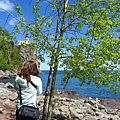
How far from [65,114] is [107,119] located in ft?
11.4

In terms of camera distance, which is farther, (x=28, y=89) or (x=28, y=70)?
(x=28, y=89)

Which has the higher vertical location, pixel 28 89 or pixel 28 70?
pixel 28 70

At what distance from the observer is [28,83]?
664cm

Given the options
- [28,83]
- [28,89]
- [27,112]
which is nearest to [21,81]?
[28,83]

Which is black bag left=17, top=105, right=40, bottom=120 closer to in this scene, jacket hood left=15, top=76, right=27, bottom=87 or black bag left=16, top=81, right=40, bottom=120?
black bag left=16, top=81, right=40, bottom=120

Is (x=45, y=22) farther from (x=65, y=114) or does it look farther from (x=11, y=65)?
(x=11, y=65)

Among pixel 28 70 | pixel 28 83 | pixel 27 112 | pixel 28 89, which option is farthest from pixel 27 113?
pixel 28 70

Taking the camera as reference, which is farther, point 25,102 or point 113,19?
point 113,19

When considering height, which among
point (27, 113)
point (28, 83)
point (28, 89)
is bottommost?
point (27, 113)

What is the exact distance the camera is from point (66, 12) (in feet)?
34.3

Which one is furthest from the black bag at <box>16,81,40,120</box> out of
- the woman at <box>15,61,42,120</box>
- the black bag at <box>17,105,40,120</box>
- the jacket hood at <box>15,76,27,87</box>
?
the jacket hood at <box>15,76,27,87</box>

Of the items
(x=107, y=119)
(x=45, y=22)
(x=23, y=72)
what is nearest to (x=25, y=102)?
(x=23, y=72)

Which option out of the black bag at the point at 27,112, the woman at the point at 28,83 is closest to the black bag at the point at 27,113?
the black bag at the point at 27,112

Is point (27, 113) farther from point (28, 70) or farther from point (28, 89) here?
point (28, 70)
